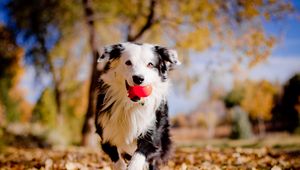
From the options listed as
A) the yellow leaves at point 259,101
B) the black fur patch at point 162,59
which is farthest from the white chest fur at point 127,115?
the yellow leaves at point 259,101

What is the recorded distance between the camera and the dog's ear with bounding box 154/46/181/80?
4.82 meters

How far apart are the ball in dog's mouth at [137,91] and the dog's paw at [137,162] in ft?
1.94

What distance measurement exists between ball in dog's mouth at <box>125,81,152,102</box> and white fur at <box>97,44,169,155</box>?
0.11m

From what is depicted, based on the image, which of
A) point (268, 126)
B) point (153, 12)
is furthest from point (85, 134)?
point (268, 126)

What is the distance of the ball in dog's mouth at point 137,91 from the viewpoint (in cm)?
448

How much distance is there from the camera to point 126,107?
189 inches

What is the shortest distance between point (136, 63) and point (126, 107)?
1.85 ft

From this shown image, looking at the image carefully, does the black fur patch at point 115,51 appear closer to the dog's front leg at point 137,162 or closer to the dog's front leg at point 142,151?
the dog's front leg at point 142,151

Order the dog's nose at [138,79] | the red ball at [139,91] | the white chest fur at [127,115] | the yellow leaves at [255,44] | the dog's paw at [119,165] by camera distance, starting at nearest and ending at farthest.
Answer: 1. the dog's nose at [138,79]
2. the red ball at [139,91]
3. the white chest fur at [127,115]
4. the dog's paw at [119,165]
5. the yellow leaves at [255,44]

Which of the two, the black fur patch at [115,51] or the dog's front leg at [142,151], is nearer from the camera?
the dog's front leg at [142,151]

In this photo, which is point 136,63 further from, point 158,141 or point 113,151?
point 113,151

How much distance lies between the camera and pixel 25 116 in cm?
5450

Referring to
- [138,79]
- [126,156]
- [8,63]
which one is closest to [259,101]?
[8,63]

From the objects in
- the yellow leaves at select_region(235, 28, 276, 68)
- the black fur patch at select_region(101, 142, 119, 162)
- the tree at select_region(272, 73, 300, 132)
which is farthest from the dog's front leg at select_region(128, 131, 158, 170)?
the tree at select_region(272, 73, 300, 132)
